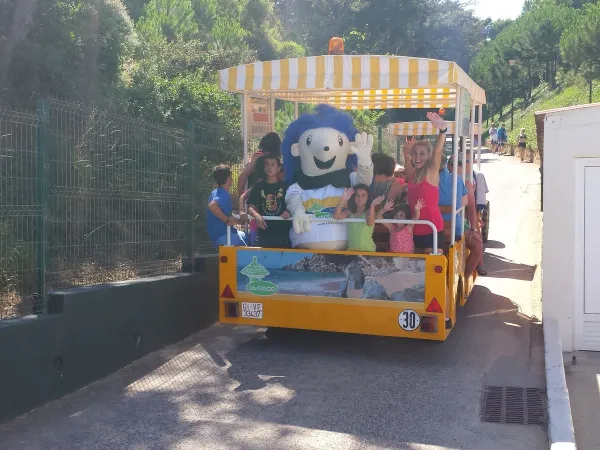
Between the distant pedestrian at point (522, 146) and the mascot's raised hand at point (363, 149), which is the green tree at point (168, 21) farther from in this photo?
the distant pedestrian at point (522, 146)

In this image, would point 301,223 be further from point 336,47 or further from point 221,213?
point 336,47

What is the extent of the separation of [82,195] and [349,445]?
123 inches

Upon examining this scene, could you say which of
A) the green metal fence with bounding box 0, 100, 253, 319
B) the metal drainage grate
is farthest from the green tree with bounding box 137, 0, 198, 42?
the metal drainage grate

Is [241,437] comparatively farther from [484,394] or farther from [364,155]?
[364,155]

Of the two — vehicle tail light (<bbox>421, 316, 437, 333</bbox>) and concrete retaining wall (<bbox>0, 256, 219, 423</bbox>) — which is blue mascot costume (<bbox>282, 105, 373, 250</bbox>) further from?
concrete retaining wall (<bbox>0, 256, 219, 423</bbox>)

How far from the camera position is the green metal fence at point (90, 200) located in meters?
5.80

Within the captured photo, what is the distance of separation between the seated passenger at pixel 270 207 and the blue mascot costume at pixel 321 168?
134 mm

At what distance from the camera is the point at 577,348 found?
25.4 ft

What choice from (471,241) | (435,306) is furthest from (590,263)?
(435,306)

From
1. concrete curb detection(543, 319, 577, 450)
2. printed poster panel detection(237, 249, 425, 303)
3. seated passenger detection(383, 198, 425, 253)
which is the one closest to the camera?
concrete curb detection(543, 319, 577, 450)

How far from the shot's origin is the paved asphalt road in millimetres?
5191

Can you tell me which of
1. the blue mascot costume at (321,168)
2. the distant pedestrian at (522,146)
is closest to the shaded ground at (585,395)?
the blue mascot costume at (321,168)

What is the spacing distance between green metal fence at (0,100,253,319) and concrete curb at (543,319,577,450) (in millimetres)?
3851

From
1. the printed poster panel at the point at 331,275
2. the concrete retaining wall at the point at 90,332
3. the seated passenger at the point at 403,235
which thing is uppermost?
the seated passenger at the point at 403,235
